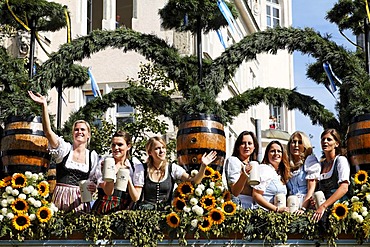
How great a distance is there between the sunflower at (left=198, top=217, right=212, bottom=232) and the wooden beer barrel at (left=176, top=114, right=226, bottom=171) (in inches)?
37.7

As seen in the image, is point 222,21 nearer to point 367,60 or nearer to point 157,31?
point 367,60

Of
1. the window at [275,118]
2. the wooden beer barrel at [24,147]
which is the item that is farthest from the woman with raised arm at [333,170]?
the window at [275,118]

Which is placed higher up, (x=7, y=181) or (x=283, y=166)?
(x=283, y=166)

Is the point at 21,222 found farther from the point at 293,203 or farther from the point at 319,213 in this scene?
the point at 319,213

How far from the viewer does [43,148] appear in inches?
278

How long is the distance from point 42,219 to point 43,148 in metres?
1.08

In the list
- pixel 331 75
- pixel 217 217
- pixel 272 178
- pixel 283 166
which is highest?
pixel 331 75

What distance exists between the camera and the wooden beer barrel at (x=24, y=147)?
6949 mm

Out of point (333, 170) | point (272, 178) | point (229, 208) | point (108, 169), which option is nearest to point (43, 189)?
point (108, 169)

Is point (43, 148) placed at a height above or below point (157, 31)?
below

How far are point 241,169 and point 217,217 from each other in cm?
67

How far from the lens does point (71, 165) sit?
6.59 metres

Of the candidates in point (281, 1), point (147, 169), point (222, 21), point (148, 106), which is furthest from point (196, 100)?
point (281, 1)

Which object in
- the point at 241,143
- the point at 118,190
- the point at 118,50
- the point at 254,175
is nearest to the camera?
the point at 254,175
